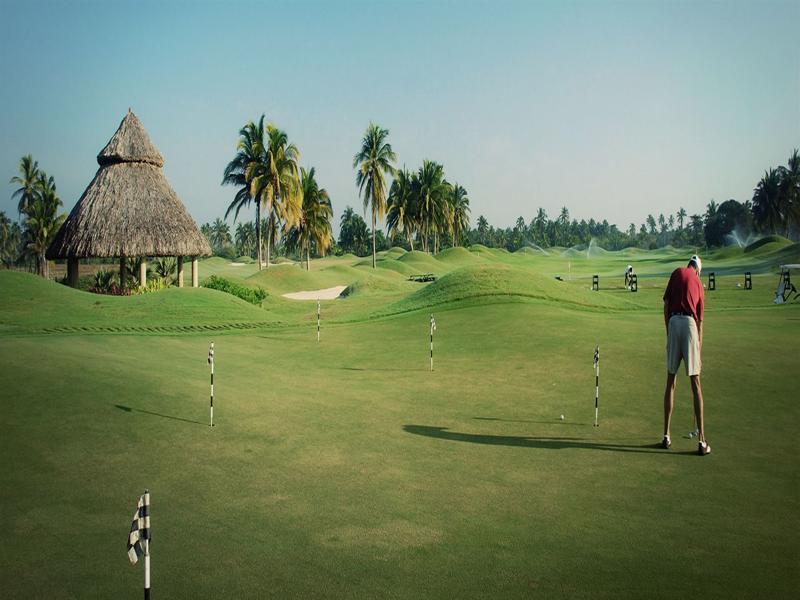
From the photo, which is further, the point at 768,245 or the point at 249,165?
the point at 768,245

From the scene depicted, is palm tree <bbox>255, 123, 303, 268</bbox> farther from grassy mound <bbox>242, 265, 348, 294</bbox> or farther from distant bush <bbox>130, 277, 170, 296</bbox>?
distant bush <bbox>130, 277, 170, 296</bbox>

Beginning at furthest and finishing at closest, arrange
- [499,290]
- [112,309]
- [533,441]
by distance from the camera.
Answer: [499,290] → [112,309] → [533,441]

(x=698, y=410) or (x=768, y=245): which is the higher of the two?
(x=768, y=245)

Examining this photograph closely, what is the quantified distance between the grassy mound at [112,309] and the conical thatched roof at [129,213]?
30.6 feet

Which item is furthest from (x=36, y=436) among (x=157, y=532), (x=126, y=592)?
(x=126, y=592)

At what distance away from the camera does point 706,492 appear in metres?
9.02

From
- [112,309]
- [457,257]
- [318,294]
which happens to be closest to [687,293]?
[112,309]

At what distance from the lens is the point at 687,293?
11352mm

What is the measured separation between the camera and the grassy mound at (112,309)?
2878 centimetres

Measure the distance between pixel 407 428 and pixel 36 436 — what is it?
237 inches

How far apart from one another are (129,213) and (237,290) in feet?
A: 28.0

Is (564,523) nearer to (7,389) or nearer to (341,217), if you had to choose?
(7,389)

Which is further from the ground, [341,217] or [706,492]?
[341,217]

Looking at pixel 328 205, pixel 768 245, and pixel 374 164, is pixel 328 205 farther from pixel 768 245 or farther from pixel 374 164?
pixel 768 245
